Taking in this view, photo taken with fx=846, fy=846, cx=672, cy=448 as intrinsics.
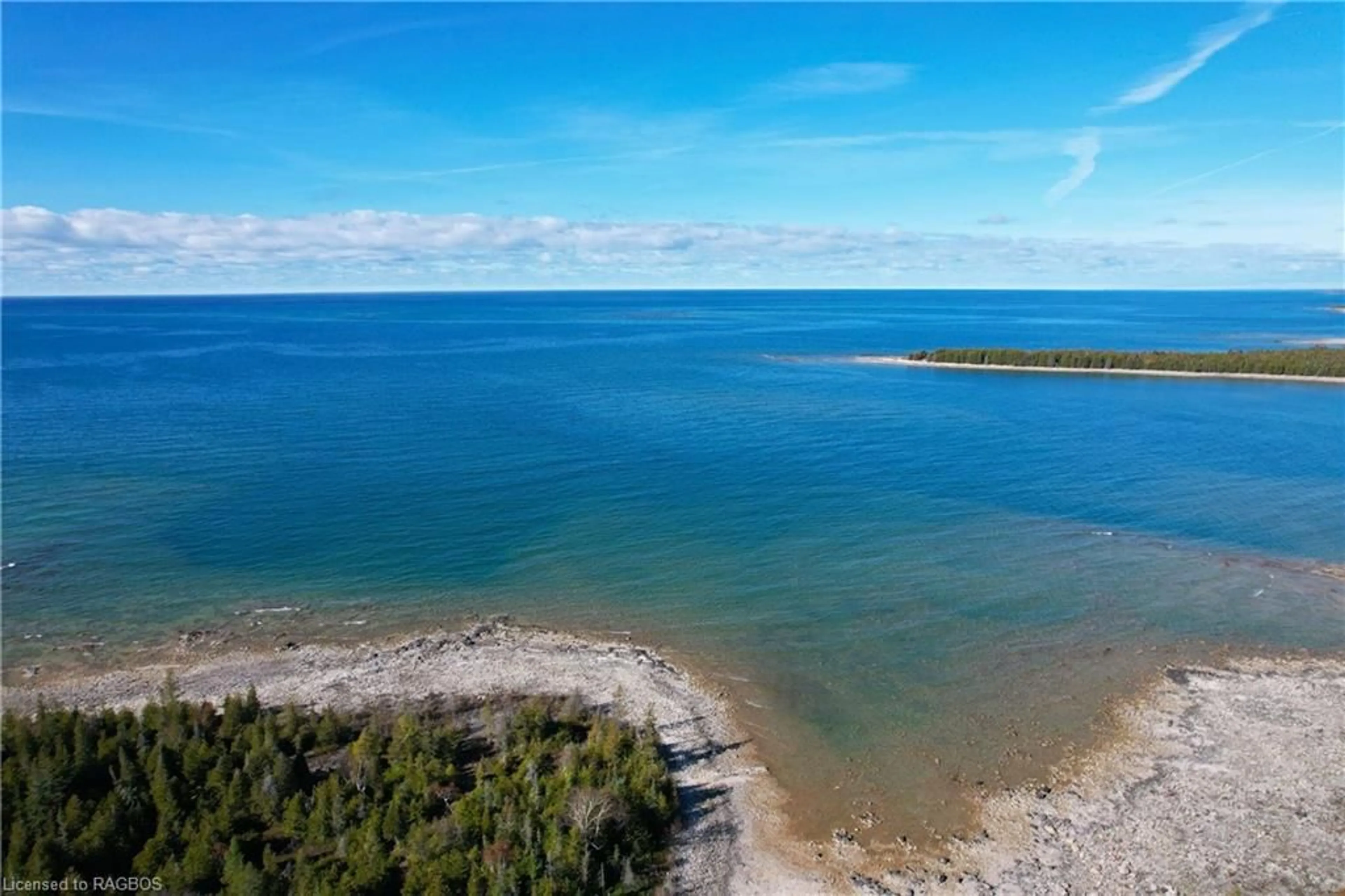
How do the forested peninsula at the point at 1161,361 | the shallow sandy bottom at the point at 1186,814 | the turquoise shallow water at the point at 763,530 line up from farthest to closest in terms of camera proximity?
the forested peninsula at the point at 1161,361, the turquoise shallow water at the point at 763,530, the shallow sandy bottom at the point at 1186,814

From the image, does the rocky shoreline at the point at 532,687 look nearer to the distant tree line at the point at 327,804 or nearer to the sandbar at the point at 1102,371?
the distant tree line at the point at 327,804

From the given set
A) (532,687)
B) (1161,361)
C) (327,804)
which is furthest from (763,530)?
(1161,361)

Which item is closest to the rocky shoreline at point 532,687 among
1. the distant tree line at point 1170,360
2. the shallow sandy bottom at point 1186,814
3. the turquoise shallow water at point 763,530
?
the turquoise shallow water at point 763,530

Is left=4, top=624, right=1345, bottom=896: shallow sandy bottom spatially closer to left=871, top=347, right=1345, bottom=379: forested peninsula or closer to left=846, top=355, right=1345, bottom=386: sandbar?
left=846, top=355, right=1345, bottom=386: sandbar

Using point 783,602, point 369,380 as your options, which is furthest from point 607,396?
point 783,602

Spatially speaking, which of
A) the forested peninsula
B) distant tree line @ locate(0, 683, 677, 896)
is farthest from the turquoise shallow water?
the forested peninsula

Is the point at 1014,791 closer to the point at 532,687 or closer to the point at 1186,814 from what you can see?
the point at 1186,814

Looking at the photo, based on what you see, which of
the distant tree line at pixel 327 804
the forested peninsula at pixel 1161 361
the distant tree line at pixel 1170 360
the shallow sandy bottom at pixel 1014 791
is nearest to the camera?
the distant tree line at pixel 327 804
